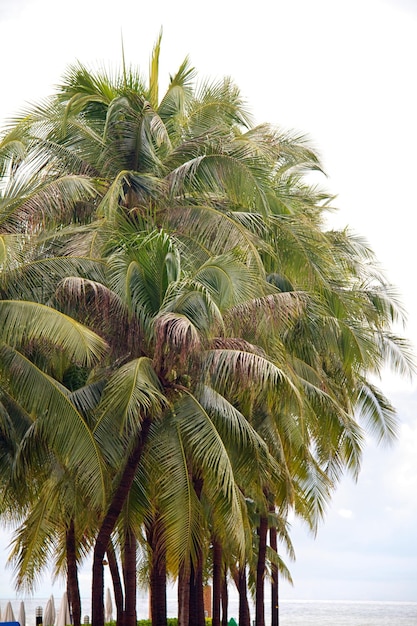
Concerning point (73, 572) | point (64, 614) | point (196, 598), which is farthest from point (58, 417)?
point (64, 614)

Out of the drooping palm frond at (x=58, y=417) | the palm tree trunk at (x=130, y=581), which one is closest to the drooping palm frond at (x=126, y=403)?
the drooping palm frond at (x=58, y=417)

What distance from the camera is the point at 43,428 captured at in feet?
49.2

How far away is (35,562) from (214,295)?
289 inches

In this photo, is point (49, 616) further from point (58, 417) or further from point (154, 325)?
point (154, 325)

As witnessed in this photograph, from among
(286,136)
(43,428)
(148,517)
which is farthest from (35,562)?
(286,136)

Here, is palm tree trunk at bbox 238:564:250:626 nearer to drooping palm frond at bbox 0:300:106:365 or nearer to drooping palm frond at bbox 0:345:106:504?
drooping palm frond at bbox 0:345:106:504

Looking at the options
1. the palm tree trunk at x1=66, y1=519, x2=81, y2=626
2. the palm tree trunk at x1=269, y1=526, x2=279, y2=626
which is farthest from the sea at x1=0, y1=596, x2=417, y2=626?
the palm tree trunk at x1=66, y1=519, x2=81, y2=626

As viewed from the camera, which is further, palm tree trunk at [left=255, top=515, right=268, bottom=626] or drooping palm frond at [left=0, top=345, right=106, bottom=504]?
palm tree trunk at [left=255, top=515, right=268, bottom=626]

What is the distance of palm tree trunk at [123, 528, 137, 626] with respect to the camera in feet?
55.4

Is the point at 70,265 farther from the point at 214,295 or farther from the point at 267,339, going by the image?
the point at 267,339

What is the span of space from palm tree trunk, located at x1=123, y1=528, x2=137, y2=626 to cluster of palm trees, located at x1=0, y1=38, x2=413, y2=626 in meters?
0.03

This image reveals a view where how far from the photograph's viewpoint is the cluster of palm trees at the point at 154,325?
48.9ft

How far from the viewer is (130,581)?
17625mm

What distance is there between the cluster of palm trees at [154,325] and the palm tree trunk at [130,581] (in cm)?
3
